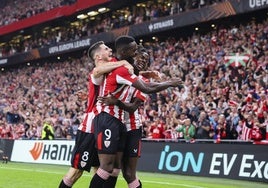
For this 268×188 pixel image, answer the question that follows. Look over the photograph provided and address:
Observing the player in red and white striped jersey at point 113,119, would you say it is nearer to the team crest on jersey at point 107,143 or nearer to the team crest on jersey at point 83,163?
the team crest on jersey at point 107,143

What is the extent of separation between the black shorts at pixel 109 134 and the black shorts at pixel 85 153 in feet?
2.15

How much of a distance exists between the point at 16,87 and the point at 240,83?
24.8m

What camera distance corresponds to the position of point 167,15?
31938 millimetres

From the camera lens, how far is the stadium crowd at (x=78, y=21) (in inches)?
1280

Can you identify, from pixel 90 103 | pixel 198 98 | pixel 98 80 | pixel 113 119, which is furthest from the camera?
pixel 198 98

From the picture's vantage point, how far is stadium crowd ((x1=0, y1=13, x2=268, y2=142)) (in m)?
16.4

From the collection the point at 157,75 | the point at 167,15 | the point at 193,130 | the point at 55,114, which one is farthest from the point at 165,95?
the point at 157,75

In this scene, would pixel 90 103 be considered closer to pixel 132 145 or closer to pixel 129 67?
pixel 132 145

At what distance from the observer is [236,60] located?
67.4 ft

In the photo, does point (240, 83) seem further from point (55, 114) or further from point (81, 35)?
point (81, 35)

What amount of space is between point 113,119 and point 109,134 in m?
0.22

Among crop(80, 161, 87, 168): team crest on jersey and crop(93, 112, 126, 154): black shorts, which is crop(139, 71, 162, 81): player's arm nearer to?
crop(93, 112, 126, 154): black shorts

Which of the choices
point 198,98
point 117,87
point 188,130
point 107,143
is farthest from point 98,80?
point 198,98

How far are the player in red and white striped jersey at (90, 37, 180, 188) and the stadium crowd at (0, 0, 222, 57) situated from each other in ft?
73.3
